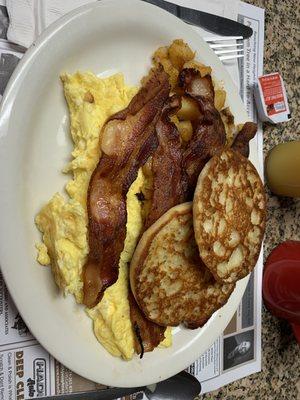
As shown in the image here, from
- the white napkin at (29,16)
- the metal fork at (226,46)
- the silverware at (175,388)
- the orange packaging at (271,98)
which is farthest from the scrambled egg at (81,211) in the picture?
the orange packaging at (271,98)

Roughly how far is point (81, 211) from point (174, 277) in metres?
0.28

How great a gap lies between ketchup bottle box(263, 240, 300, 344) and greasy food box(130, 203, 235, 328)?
356mm

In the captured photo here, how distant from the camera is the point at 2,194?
2.76 feet

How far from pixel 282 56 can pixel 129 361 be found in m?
1.06

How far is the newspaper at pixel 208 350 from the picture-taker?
3.25 feet

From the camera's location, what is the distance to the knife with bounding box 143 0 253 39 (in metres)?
1.19

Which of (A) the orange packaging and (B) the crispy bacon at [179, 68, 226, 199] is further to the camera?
(A) the orange packaging

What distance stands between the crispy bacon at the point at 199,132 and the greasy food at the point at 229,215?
0.13 ft

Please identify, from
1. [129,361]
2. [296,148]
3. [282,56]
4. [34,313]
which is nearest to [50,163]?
[34,313]

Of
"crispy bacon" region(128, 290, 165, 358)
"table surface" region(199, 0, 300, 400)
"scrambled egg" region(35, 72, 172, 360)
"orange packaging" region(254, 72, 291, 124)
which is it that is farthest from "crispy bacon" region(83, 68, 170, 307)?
"table surface" region(199, 0, 300, 400)

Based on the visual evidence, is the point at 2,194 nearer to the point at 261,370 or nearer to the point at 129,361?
the point at 129,361

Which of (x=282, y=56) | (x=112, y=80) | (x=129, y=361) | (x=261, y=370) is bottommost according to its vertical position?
(x=261, y=370)

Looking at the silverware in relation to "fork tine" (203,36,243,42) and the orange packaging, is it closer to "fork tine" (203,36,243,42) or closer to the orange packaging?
the orange packaging

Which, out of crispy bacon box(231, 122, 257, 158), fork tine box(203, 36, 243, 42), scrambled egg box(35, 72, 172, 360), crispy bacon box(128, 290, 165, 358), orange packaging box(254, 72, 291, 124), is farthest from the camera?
orange packaging box(254, 72, 291, 124)
